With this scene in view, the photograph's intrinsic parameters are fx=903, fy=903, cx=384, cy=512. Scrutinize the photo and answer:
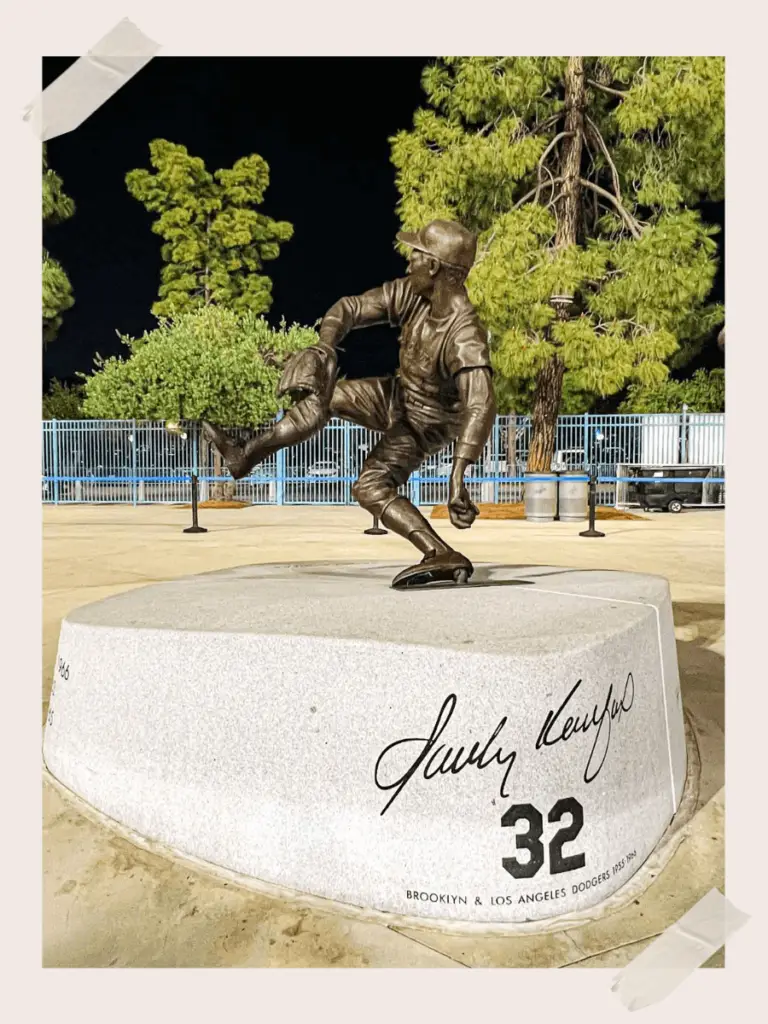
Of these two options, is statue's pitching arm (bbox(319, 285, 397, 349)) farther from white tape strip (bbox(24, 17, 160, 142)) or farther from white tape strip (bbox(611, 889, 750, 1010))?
white tape strip (bbox(611, 889, 750, 1010))

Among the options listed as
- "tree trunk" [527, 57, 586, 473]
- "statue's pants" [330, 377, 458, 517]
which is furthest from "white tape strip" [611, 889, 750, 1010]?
"tree trunk" [527, 57, 586, 473]

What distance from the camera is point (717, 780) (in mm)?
3578

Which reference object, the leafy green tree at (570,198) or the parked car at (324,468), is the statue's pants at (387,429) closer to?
the leafy green tree at (570,198)

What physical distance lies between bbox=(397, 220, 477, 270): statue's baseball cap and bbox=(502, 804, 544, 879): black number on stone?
2135mm

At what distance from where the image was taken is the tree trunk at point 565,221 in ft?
46.5

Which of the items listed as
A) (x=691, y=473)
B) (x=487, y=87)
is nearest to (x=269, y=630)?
(x=487, y=87)

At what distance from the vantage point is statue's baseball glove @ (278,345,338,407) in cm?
368

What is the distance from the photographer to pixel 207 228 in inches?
810

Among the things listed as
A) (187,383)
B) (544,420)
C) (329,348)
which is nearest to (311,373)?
(329,348)

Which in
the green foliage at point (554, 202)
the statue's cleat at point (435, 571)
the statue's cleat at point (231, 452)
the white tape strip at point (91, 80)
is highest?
the green foliage at point (554, 202)

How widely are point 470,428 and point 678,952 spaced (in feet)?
6.45
